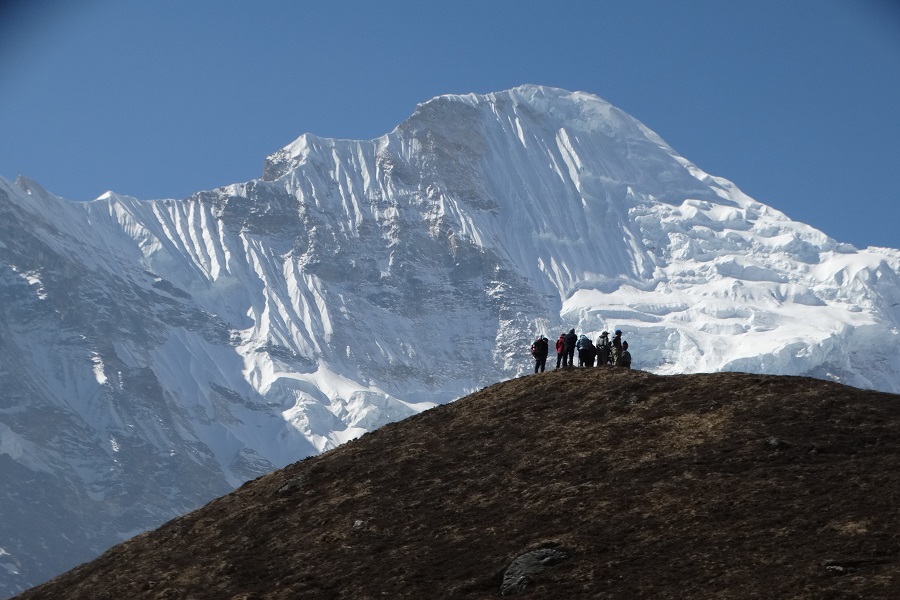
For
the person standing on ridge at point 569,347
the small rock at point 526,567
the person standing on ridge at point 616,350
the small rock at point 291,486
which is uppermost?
the person standing on ridge at point 569,347

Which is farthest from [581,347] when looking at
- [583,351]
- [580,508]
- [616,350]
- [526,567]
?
[526,567]

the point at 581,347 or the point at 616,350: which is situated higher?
the point at 581,347

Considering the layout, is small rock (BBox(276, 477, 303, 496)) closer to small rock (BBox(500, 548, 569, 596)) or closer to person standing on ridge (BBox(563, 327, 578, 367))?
small rock (BBox(500, 548, 569, 596))

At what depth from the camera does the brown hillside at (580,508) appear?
30234mm

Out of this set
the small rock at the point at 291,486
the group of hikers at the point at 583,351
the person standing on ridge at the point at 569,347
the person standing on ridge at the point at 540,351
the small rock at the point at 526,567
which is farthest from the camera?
the person standing on ridge at the point at 540,351

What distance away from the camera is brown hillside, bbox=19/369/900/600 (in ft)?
99.2

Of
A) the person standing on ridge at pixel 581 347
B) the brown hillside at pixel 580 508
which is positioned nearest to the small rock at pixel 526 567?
the brown hillside at pixel 580 508

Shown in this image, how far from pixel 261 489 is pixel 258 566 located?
735cm

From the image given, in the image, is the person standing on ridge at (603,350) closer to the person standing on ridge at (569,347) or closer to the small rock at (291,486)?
the person standing on ridge at (569,347)

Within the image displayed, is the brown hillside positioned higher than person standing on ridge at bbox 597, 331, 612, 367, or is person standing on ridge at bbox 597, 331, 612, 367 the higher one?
person standing on ridge at bbox 597, 331, 612, 367

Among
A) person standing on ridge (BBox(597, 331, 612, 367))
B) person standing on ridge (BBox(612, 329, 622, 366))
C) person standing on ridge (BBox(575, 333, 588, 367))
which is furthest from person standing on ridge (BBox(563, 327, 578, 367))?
person standing on ridge (BBox(612, 329, 622, 366))

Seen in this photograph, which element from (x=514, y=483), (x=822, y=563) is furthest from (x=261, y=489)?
(x=822, y=563)

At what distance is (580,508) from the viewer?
34.2 meters

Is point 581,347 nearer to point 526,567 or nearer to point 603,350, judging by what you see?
Result: point 603,350
